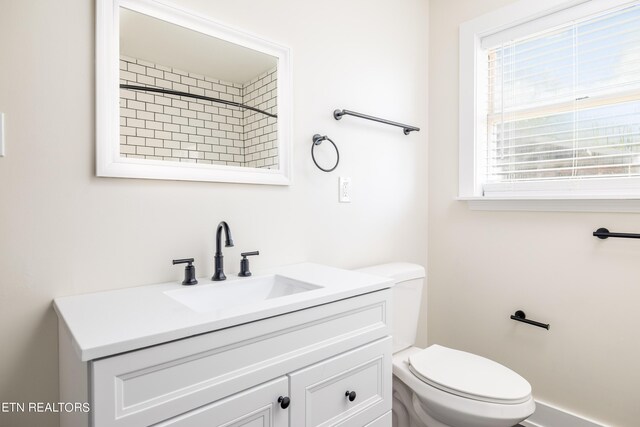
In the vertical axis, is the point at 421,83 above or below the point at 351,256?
above

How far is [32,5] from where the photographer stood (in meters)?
0.99

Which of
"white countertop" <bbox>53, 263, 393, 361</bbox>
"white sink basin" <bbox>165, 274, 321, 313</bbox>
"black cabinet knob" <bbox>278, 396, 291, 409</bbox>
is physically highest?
"white countertop" <bbox>53, 263, 393, 361</bbox>

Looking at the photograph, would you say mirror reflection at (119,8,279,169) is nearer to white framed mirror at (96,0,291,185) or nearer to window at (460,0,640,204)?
white framed mirror at (96,0,291,185)

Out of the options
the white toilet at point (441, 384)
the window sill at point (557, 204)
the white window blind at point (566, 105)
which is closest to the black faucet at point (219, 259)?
the white toilet at point (441, 384)

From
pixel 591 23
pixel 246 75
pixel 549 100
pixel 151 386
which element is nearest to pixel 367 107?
pixel 246 75

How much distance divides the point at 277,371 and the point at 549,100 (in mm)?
1792

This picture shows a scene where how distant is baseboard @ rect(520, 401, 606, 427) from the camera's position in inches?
63.4

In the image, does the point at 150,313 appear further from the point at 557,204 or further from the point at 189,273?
the point at 557,204

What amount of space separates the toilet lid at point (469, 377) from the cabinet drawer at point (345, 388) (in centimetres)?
24

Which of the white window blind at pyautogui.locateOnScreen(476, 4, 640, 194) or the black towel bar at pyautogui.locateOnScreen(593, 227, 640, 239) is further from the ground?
the white window blind at pyautogui.locateOnScreen(476, 4, 640, 194)

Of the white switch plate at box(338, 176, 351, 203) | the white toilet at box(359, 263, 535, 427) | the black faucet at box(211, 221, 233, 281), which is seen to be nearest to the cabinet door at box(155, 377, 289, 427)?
the black faucet at box(211, 221, 233, 281)

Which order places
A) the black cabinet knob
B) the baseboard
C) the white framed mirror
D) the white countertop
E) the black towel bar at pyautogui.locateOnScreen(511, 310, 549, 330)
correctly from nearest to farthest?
the white countertop, the black cabinet knob, the white framed mirror, the baseboard, the black towel bar at pyautogui.locateOnScreen(511, 310, 549, 330)

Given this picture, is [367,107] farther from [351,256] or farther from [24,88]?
[24,88]

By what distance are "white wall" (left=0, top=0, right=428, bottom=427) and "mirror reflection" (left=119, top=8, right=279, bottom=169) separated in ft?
0.34
